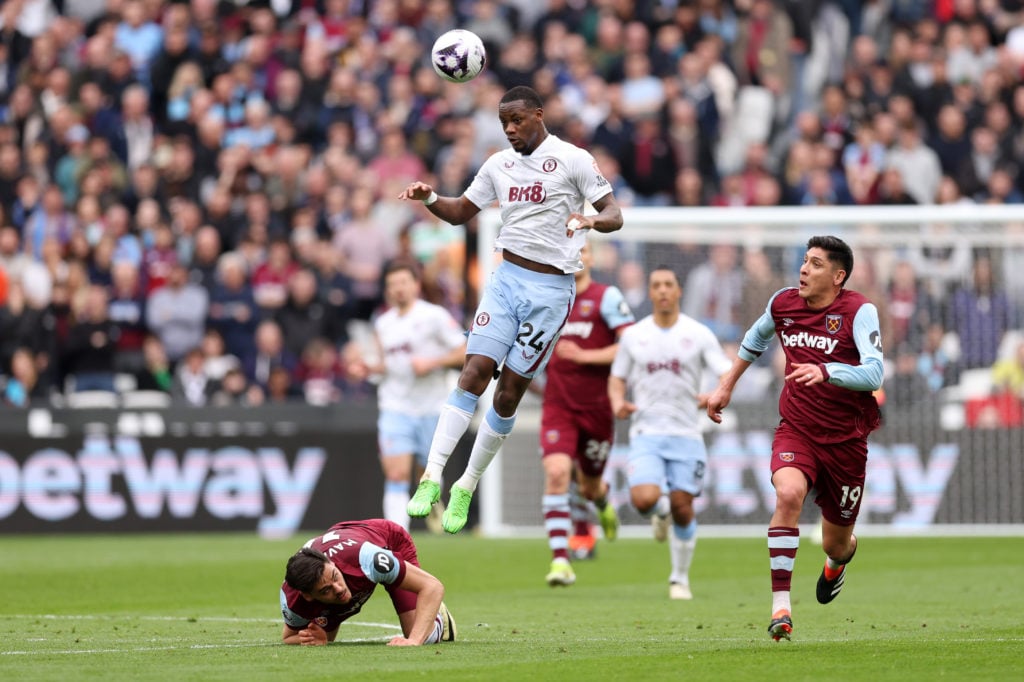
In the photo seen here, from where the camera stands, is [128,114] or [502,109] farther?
[128,114]

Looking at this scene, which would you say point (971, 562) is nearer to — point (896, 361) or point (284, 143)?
point (896, 361)

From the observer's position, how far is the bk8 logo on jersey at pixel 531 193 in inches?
471

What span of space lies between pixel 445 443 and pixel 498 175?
187cm

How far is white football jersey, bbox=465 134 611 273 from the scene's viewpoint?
39.3ft

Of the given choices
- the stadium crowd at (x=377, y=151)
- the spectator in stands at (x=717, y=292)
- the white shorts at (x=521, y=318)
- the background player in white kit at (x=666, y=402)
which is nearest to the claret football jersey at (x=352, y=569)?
the white shorts at (x=521, y=318)

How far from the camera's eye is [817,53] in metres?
26.0

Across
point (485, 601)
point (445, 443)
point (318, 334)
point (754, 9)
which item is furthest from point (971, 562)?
point (754, 9)

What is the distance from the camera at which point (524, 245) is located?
12.0 metres

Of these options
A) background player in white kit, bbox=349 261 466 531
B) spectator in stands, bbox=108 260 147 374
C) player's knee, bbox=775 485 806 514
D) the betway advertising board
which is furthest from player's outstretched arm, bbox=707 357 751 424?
spectator in stands, bbox=108 260 147 374

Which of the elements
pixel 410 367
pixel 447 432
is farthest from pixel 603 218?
pixel 410 367

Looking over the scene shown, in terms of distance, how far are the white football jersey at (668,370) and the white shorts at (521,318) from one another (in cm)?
299

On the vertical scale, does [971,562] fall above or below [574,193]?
below

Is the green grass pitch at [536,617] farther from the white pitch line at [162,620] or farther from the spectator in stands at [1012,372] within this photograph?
the spectator in stands at [1012,372]

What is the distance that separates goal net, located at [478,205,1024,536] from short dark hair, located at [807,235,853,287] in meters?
10.3
